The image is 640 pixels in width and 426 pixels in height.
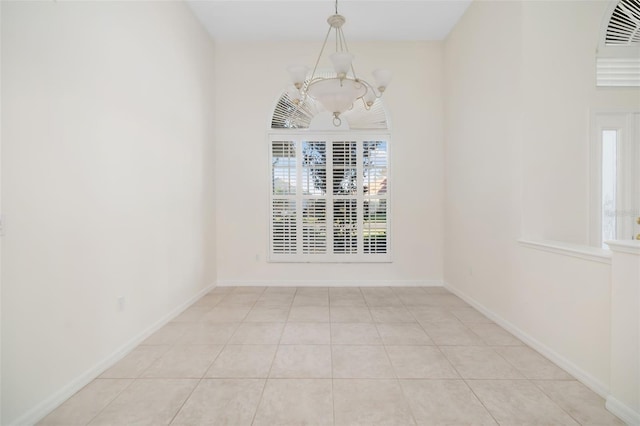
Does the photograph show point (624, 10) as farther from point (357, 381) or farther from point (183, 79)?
point (183, 79)

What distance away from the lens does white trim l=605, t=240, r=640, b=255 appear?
1.57m

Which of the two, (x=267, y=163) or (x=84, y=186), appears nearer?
(x=84, y=186)

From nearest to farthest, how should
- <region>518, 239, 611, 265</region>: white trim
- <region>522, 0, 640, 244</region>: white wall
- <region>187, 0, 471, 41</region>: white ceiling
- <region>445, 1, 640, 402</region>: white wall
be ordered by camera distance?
1. <region>518, 239, 611, 265</region>: white trim
2. <region>445, 1, 640, 402</region>: white wall
3. <region>522, 0, 640, 244</region>: white wall
4. <region>187, 0, 471, 41</region>: white ceiling

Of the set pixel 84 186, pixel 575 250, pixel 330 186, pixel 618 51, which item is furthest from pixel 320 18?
pixel 575 250

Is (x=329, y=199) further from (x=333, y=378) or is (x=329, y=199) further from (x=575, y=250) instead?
(x=575, y=250)

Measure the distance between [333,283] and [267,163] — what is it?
1.98 meters

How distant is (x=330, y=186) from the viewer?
172 inches

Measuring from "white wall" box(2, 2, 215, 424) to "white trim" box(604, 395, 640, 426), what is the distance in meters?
3.13

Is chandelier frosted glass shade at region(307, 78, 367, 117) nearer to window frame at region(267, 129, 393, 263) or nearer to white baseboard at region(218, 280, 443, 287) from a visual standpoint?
window frame at region(267, 129, 393, 263)

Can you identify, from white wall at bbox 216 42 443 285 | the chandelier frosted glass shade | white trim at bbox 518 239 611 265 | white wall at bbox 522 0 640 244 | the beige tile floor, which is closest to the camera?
the beige tile floor

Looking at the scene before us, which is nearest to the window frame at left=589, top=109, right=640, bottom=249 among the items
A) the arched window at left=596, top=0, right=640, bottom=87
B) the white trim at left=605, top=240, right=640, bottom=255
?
the arched window at left=596, top=0, right=640, bottom=87

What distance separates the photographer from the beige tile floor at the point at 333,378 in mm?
1654

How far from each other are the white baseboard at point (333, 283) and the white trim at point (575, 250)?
1933 mm

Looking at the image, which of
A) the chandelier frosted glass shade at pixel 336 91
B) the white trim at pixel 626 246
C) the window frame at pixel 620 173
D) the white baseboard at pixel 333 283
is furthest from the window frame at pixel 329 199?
the white trim at pixel 626 246
